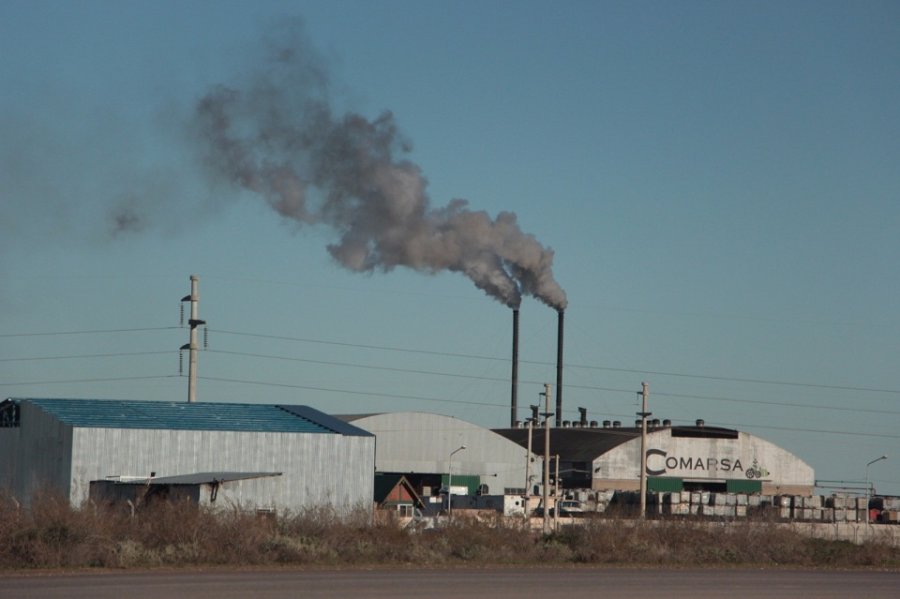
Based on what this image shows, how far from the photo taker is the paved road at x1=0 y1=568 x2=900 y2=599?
29750 mm

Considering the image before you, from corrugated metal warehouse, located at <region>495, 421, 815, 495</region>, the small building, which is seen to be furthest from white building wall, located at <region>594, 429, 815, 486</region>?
the small building

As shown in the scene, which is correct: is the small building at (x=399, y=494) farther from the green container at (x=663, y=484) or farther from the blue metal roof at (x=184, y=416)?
the green container at (x=663, y=484)

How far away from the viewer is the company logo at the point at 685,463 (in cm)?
10175

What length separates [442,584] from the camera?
109 ft

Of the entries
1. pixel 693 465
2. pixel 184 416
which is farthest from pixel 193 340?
pixel 693 465

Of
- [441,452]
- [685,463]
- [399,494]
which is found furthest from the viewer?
[685,463]

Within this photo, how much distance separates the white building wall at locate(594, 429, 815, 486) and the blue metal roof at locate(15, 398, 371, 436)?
44.8 meters

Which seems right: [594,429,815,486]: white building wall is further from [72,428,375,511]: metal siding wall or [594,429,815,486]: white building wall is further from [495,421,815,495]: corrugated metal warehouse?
[72,428,375,511]: metal siding wall

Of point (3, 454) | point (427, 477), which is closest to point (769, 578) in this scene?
point (3, 454)

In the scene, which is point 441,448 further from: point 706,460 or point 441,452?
point 706,460

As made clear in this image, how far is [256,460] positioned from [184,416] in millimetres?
3887

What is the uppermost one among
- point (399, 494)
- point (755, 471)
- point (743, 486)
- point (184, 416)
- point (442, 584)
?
point (184, 416)

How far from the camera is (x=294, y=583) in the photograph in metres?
32.7

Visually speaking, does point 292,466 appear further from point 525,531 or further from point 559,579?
point 559,579
